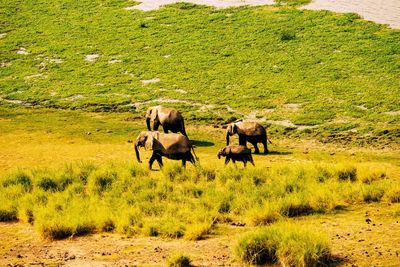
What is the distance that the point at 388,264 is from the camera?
36.6 ft

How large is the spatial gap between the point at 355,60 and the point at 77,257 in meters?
20.3

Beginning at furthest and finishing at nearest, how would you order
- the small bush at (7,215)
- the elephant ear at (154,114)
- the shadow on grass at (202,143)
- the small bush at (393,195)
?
the elephant ear at (154,114), the shadow on grass at (202,143), the small bush at (7,215), the small bush at (393,195)

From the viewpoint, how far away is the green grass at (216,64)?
84.3 feet

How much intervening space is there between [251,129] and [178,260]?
31.5 ft

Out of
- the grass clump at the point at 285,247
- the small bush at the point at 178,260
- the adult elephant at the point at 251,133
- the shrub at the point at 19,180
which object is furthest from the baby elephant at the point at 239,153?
the small bush at the point at 178,260

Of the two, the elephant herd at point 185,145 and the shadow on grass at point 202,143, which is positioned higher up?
the elephant herd at point 185,145

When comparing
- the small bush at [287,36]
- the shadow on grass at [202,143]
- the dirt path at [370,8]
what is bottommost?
the shadow on grass at [202,143]

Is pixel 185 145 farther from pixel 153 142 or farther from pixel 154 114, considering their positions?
pixel 154 114

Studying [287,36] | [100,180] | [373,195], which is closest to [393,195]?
[373,195]

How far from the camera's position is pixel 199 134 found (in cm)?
2377

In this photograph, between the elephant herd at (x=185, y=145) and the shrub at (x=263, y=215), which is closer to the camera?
the shrub at (x=263, y=215)

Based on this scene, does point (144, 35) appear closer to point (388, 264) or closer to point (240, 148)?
point (240, 148)

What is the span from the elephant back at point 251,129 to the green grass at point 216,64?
3425 millimetres

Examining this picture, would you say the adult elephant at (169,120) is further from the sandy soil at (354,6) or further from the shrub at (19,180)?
the sandy soil at (354,6)
